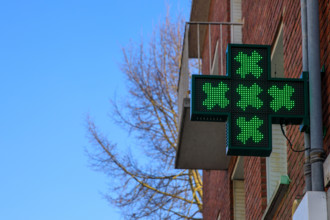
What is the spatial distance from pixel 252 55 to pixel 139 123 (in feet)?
66.5

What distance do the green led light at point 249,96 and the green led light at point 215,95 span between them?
0.11m

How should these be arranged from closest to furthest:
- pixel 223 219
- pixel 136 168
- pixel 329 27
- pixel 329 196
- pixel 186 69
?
pixel 329 196 < pixel 329 27 < pixel 186 69 < pixel 223 219 < pixel 136 168

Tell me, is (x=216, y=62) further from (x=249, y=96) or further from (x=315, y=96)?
(x=315, y=96)

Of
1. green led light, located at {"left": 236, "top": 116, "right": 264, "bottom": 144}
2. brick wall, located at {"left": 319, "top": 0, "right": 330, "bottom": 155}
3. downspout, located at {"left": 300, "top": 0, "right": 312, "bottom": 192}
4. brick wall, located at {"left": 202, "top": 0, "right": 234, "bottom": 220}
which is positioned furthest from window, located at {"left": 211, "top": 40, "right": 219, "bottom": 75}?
green led light, located at {"left": 236, "top": 116, "right": 264, "bottom": 144}

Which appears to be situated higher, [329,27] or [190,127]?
[190,127]

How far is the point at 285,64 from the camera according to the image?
A: 890 cm

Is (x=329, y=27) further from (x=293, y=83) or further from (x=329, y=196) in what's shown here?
(x=329, y=196)

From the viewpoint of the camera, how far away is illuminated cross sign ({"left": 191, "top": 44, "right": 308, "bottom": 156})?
7.20 metres

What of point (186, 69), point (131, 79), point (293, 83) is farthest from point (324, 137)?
point (131, 79)

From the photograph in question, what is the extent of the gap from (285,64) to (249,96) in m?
1.66

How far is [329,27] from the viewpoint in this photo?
721 centimetres

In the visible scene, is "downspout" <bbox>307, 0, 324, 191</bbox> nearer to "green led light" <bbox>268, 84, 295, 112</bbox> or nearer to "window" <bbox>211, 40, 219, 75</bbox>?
"green led light" <bbox>268, 84, 295, 112</bbox>

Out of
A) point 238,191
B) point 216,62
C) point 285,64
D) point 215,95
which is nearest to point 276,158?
point 285,64

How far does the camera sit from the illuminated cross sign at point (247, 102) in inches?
284
